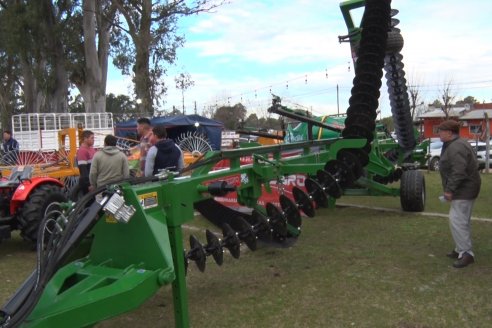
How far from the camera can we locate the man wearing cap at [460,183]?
5614 millimetres

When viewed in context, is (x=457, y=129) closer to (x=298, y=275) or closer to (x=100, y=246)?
(x=298, y=275)

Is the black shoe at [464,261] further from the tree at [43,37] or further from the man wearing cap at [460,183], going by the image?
the tree at [43,37]

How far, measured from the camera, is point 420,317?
4.29 m

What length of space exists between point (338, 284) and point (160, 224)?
2.36 m

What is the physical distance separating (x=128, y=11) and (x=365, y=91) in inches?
782

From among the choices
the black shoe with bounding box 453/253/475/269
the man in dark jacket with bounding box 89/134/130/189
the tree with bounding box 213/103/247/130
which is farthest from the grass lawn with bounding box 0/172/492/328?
the tree with bounding box 213/103/247/130

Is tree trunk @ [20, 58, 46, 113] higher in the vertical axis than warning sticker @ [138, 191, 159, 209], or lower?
higher

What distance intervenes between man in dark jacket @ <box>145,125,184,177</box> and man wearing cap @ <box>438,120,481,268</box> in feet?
10.0

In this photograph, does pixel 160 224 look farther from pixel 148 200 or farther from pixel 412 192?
pixel 412 192

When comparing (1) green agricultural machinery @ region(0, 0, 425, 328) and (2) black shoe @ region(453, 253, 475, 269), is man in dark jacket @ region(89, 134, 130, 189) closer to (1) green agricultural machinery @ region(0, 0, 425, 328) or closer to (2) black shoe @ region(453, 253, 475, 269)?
(1) green agricultural machinery @ region(0, 0, 425, 328)

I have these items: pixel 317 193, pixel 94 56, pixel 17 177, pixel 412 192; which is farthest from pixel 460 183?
pixel 94 56

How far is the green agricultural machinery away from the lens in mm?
3121

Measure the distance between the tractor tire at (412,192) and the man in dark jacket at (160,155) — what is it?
4.66 metres

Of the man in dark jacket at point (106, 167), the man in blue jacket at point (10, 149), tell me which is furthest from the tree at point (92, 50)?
the man in dark jacket at point (106, 167)
